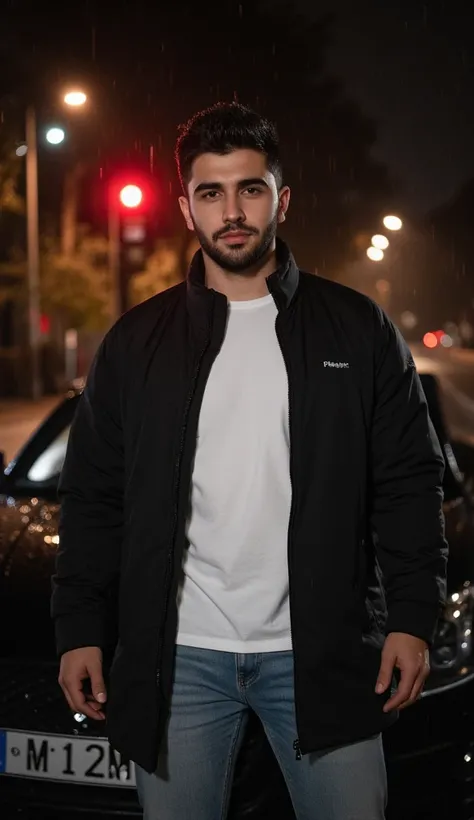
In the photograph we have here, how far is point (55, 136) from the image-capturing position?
16188mm

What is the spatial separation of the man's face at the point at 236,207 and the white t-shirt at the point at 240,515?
0.70 feet

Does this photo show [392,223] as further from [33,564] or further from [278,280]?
[278,280]

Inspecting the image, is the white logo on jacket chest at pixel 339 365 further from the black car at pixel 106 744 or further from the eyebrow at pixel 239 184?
the black car at pixel 106 744

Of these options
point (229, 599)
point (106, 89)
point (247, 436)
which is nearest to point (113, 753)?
point (229, 599)

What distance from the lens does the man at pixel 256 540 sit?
7.43 feet

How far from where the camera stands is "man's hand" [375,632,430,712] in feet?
7.39

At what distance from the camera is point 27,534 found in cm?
387

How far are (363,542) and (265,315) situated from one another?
0.51 metres

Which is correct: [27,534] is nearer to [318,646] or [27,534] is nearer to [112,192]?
[318,646]

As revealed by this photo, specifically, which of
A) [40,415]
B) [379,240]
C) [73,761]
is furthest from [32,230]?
[73,761]

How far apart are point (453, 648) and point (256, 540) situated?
1319 millimetres

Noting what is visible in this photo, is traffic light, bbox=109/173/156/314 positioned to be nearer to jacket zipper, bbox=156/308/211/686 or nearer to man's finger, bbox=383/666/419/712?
jacket zipper, bbox=156/308/211/686

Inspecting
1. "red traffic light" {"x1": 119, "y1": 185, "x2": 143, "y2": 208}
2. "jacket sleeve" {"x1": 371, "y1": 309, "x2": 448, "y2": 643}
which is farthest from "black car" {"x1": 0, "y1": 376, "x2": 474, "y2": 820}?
"red traffic light" {"x1": 119, "y1": 185, "x2": 143, "y2": 208}

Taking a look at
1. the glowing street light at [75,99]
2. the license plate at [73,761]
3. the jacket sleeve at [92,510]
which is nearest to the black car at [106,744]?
the license plate at [73,761]
